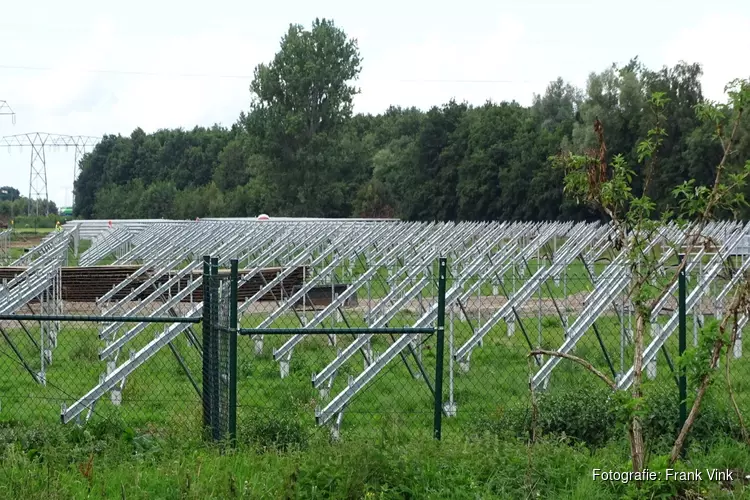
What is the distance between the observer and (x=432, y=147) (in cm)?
5238

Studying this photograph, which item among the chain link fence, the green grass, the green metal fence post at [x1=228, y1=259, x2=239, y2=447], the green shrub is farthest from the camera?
the chain link fence

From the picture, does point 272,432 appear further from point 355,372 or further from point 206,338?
point 355,372

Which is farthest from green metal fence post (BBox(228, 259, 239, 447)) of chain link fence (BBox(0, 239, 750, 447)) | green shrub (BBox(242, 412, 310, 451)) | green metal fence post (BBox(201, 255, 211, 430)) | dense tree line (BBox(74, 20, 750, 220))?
dense tree line (BBox(74, 20, 750, 220))

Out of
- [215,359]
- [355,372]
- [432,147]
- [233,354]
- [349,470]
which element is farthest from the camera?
[432,147]

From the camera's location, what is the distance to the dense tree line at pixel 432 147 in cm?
4391

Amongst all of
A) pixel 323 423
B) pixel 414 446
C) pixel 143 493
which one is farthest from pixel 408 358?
pixel 143 493

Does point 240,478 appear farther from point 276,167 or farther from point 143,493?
point 276,167

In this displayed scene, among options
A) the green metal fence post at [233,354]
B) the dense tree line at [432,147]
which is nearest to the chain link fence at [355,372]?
the green metal fence post at [233,354]

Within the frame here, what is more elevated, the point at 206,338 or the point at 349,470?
the point at 206,338

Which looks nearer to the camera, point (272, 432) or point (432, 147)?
point (272, 432)

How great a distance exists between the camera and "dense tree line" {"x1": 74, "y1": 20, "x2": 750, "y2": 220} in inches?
1729

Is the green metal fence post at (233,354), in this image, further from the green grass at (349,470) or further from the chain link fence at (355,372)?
the green grass at (349,470)

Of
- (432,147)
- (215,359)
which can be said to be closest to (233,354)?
(215,359)

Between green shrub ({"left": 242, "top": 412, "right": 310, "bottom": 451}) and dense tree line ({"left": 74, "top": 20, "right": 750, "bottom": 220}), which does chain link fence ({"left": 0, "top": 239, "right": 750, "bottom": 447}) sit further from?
dense tree line ({"left": 74, "top": 20, "right": 750, "bottom": 220})
